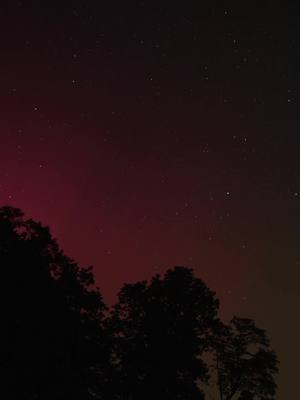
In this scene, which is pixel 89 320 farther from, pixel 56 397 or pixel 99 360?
pixel 56 397

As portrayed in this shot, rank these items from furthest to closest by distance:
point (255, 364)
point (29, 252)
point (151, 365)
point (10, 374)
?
point (255, 364)
point (151, 365)
point (29, 252)
point (10, 374)

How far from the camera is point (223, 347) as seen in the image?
44.8 metres

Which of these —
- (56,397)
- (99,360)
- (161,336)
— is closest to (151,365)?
(161,336)

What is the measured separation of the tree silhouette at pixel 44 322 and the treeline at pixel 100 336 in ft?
0.14

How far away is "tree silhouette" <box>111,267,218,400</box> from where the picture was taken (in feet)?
135

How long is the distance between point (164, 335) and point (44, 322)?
11.7 m

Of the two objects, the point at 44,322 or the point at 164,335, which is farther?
the point at 164,335

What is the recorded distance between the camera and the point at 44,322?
31.8 meters

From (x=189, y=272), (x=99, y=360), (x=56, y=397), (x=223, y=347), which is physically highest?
(x=189, y=272)

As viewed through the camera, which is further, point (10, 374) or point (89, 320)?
point (89, 320)

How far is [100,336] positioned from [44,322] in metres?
4.39

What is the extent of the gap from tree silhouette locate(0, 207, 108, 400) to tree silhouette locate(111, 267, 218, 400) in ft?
19.5

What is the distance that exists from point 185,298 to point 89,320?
34.2ft

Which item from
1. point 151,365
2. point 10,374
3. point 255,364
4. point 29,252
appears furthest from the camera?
point 255,364
